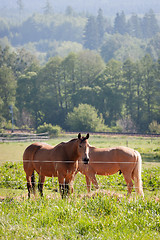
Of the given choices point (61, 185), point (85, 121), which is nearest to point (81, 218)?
point (61, 185)

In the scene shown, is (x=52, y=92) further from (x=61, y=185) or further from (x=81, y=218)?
(x=81, y=218)

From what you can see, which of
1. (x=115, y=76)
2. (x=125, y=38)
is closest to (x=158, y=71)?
(x=115, y=76)

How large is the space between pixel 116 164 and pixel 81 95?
198 feet

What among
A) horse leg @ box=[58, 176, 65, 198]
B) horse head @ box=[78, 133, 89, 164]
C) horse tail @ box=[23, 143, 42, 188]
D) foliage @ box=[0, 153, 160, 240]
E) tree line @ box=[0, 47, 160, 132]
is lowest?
foliage @ box=[0, 153, 160, 240]

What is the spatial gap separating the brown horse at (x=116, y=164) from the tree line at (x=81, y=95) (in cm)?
5155

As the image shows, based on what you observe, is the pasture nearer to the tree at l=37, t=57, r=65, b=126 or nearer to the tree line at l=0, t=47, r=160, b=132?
the tree line at l=0, t=47, r=160, b=132

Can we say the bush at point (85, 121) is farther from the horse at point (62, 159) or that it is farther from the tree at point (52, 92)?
the horse at point (62, 159)

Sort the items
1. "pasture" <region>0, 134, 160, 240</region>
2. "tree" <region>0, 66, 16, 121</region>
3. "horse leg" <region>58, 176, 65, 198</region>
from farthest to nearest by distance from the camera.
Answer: "tree" <region>0, 66, 16, 121</region> < "horse leg" <region>58, 176, 65, 198</region> < "pasture" <region>0, 134, 160, 240</region>

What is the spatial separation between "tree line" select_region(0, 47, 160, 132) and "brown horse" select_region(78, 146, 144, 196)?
5155cm

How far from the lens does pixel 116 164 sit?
37.1 ft

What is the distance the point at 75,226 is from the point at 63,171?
2306mm

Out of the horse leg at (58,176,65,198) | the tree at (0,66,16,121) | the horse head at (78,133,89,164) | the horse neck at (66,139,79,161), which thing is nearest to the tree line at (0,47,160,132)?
the tree at (0,66,16,121)

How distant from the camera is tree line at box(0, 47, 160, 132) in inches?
2618

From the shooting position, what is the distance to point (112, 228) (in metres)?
7.25
